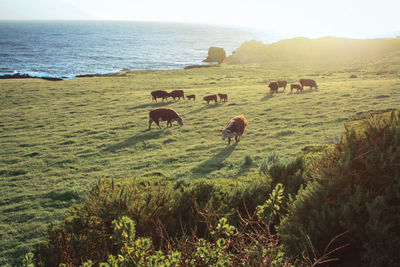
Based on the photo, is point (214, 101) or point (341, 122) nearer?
point (341, 122)

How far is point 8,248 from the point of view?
7070 mm

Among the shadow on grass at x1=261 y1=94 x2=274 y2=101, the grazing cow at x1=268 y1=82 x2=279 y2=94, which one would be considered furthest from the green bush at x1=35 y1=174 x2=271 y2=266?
the grazing cow at x1=268 y1=82 x2=279 y2=94

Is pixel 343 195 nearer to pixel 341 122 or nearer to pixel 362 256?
pixel 362 256

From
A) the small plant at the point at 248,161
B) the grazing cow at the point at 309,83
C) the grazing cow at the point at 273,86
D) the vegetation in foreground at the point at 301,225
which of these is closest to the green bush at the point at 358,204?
the vegetation in foreground at the point at 301,225

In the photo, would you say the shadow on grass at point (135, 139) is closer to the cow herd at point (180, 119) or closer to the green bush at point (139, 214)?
the cow herd at point (180, 119)

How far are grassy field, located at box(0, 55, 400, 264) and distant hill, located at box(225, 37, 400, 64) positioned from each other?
65974mm

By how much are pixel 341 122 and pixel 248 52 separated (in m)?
95.1

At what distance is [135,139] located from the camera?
17.8 metres

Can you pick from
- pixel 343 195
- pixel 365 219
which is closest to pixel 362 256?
pixel 365 219

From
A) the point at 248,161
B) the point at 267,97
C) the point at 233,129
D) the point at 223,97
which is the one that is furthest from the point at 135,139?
the point at 267,97

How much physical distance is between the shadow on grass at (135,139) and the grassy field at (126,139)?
7 cm

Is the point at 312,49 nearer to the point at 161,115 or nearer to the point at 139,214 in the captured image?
the point at 161,115

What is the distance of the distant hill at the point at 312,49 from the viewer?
273 ft

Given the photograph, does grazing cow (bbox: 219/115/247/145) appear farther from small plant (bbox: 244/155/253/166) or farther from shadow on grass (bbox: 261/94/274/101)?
shadow on grass (bbox: 261/94/274/101)
